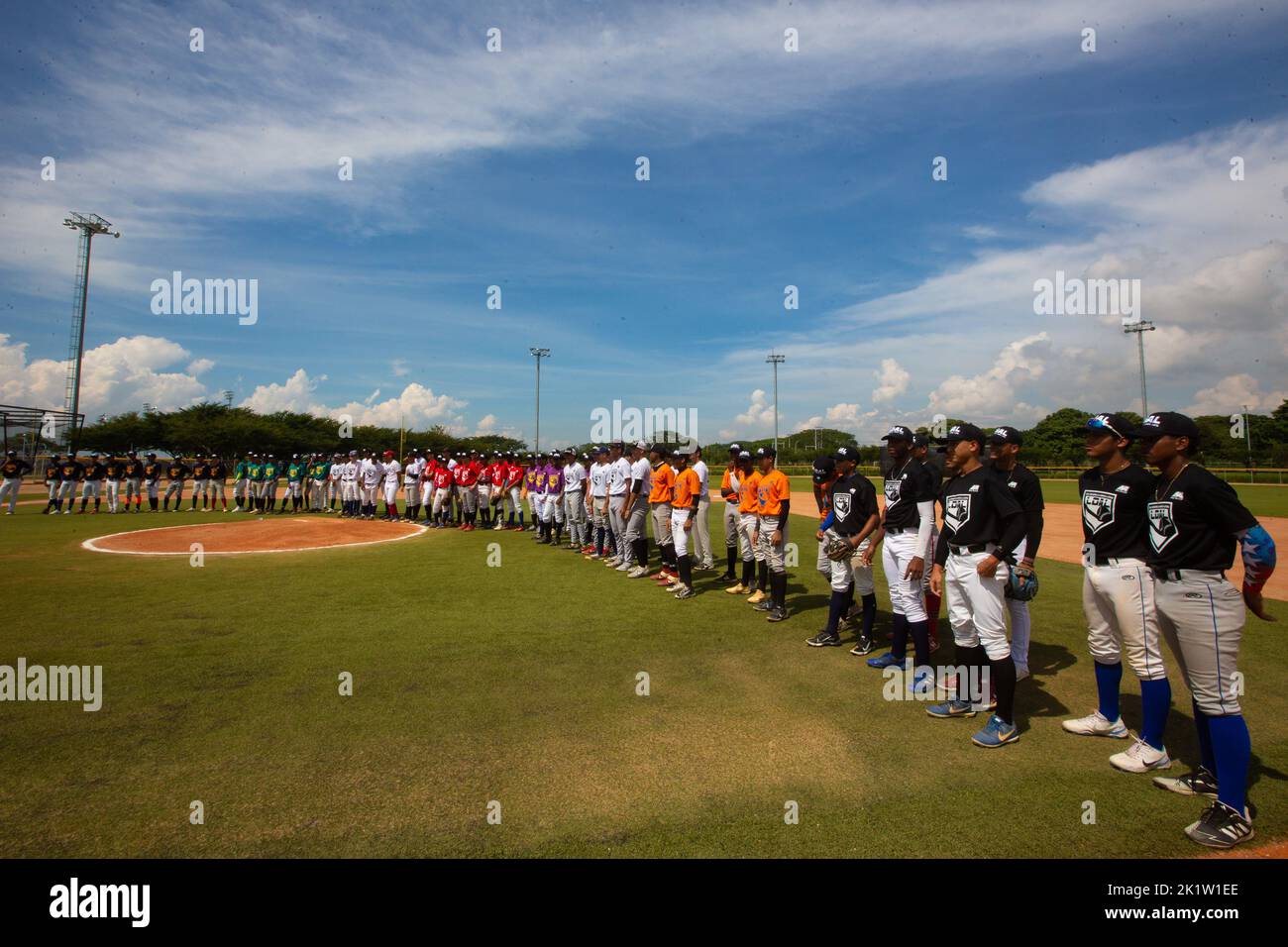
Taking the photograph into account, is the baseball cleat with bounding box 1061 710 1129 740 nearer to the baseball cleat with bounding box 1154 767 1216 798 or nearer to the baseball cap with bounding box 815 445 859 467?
the baseball cleat with bounding box 1154 767 1216 798

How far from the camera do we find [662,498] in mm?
10281

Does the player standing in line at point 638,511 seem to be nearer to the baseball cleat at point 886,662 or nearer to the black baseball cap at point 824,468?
the black baseball cap at point 824,468

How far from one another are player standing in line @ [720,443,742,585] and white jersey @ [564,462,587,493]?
3549 mm

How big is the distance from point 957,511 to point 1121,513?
100cm

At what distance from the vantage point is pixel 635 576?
33.3 feet

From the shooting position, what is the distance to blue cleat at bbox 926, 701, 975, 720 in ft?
15.1

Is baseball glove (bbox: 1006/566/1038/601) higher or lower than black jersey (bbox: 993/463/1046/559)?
lower

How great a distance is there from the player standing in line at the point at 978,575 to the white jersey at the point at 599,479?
773 cm

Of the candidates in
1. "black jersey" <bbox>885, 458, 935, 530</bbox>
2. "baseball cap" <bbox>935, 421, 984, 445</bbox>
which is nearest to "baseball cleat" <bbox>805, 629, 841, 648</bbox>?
"black jersey" <bbox>885, 458, 935, 530</bbox>

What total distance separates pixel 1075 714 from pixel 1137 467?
1985 millimetres

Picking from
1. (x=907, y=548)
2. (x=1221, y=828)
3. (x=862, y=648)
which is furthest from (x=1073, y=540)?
(x=1221, y=828)

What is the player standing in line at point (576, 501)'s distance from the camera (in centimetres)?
1308

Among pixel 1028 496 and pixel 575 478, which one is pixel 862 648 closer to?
pixel 1028 496
